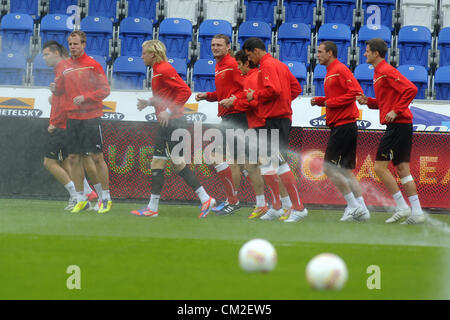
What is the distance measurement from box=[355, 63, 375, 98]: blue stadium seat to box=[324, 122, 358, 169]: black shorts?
513 cm

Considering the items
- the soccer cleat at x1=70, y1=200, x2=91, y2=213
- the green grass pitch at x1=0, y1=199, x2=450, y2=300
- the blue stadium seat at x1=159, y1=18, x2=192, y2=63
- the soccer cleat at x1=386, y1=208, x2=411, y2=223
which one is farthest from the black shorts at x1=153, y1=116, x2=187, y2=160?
the blue stadium seat at x1=159, y1=18, x2=192, y2=63

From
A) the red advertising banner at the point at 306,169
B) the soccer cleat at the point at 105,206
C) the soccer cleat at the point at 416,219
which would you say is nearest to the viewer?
the soccer cleat at the point at 416,219

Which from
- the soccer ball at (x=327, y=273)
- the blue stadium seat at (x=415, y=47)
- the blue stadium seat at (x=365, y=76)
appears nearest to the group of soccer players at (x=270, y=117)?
the soccer ball at (x=327, y=273)

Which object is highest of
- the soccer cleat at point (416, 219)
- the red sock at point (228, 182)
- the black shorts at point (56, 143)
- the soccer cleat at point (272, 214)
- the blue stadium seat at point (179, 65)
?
the blue stadium seat at point (179, 65)

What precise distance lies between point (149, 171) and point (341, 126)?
3.14 meters

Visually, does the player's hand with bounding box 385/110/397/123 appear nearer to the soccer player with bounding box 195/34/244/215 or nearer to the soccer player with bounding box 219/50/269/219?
the soccer player with bounding box 219/50/269/219

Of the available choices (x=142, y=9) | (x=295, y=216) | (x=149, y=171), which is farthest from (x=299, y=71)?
(x=295, y=216)

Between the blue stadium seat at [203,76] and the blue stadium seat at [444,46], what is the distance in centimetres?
437

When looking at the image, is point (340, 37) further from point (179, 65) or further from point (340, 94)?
point (340, 94)

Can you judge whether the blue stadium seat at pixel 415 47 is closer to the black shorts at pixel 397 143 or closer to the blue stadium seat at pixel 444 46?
the blue stadium seat at pixel 444 46

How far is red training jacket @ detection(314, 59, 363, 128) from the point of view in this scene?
27.4 feet

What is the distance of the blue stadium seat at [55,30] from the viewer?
14.9 m

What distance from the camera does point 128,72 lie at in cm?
1395
